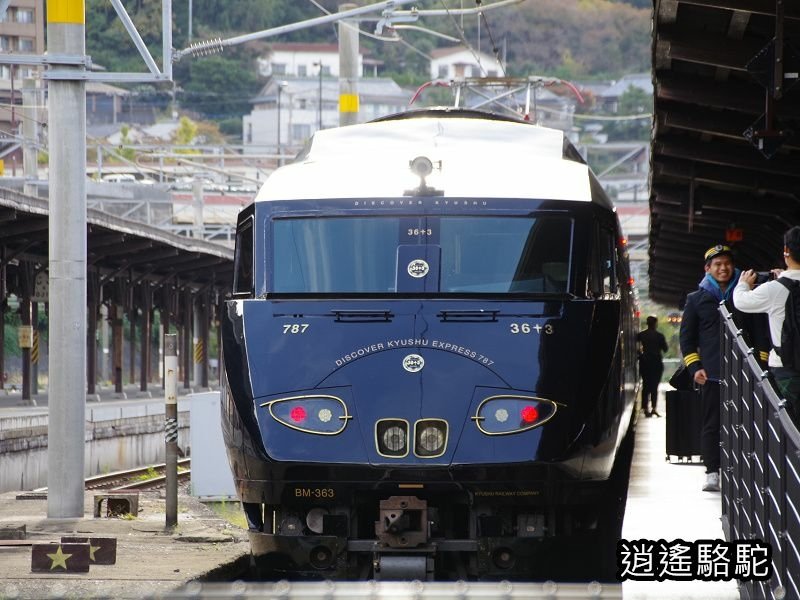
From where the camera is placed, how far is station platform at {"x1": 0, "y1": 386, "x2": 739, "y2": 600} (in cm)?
871

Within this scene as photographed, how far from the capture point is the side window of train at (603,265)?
988 cm

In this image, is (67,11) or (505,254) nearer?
(505,254)

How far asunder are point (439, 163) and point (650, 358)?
1654 cm

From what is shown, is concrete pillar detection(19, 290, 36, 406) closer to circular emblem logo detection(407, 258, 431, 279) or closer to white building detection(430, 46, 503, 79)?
circular emblem logo detection(407, 258, 431, 279)

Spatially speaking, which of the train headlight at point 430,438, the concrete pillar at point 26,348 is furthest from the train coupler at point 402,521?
the concrete pillar at point 26,348

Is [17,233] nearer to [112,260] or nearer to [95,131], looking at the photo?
[112,260]

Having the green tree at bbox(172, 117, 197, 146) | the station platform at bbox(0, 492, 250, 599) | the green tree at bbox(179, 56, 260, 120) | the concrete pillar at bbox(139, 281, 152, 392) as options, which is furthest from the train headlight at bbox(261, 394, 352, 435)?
the green tree at bbox(179, 56, 260, 120)

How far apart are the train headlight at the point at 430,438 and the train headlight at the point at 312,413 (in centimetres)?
42

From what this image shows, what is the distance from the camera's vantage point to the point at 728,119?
15.9 metres

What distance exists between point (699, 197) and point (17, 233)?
12.1m

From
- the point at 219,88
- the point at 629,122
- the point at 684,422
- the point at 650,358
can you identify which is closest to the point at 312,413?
the point at 684,422

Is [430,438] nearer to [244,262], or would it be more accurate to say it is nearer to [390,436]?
[390,436]

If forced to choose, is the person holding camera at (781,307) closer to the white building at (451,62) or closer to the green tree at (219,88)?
the green tree at (219,88)

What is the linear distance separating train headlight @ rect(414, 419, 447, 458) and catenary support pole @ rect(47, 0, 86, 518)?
4.83 metres
